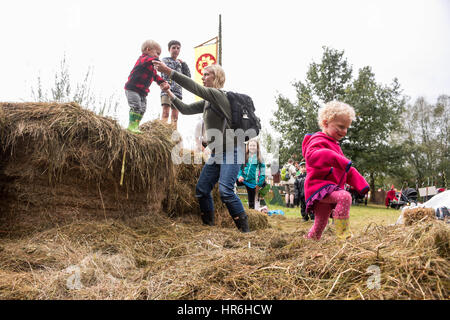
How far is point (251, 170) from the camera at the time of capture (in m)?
6.36

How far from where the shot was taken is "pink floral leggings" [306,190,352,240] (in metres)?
2.47

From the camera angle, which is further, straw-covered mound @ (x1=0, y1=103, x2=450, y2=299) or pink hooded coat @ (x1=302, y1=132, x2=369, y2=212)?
pink hooded coat @ (x1=302, y1=132, x2=369, y2=212)

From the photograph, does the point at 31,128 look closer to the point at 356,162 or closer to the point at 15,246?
the point at 15,246

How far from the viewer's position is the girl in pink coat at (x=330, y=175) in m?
2.50

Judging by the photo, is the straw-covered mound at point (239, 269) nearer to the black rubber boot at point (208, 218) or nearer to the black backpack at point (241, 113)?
the black rubber boot at point (208, 218)

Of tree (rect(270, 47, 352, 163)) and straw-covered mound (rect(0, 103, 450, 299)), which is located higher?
tree (rect(270, 47, 352, 163))

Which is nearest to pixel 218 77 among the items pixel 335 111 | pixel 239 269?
pixel 335 111

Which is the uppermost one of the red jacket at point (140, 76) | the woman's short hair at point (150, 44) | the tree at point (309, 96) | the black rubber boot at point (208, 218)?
the tree at point (309, 96)

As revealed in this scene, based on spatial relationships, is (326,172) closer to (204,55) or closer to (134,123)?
(134,123)

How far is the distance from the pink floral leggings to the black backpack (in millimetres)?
1190

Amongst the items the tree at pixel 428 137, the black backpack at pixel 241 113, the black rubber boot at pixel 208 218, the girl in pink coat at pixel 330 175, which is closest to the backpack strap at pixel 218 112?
the black backpack at pixel 241 113

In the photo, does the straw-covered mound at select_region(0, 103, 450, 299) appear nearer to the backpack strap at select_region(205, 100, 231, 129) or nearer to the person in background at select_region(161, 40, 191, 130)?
the backpack strap at select_region(205, 100, 231, 129)

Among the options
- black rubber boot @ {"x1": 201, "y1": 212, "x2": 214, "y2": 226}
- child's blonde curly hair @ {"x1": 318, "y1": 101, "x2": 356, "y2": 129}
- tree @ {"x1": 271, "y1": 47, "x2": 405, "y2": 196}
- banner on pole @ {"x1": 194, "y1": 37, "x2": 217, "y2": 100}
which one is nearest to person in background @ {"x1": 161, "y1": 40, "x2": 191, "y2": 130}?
black rubber boot @ {"x1": 201, "y1": 212, "x2": 214, "y2": 226}

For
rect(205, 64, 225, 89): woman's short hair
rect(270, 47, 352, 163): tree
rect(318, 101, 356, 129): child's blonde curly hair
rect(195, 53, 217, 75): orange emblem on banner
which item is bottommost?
rect(318, 101, 356, 129): child's blonde curly hair
